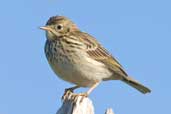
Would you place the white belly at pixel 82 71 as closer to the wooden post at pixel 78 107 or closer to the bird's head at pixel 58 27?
the bird's head at pixel 58 27

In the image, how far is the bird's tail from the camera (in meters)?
11.7

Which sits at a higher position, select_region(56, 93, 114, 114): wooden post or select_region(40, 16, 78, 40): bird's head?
select_region(40, 16, 78, 40): bird's head

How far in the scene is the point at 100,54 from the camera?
12.2m

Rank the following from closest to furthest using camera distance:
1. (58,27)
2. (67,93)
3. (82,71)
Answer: (67,93)
(82,71)
(58,27)

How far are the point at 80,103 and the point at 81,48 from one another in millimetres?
5190

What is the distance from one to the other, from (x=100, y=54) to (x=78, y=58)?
1.17 m

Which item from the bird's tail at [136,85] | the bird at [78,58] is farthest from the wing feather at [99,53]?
the bird's tail at [136,85]

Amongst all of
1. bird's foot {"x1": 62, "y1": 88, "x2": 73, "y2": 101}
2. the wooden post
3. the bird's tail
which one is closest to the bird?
the bird's tail

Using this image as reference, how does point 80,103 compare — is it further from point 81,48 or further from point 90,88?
point 81,48

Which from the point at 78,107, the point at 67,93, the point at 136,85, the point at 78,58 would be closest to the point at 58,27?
the point at 78,58

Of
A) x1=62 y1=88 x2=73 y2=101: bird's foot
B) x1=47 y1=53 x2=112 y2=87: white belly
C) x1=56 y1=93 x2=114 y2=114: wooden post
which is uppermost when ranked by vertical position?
x1=47 y1=53 x2=112 y2=87: white belly

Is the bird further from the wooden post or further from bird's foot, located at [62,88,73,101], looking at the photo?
the wooden post

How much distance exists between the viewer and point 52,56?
36.1ft

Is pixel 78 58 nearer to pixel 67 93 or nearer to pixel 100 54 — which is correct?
pixel 100 54
